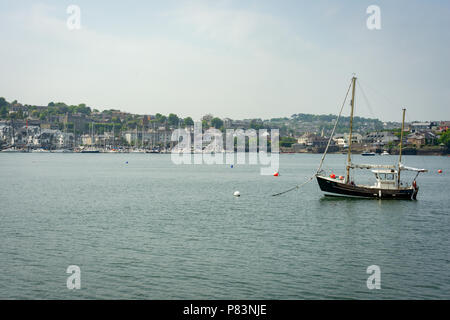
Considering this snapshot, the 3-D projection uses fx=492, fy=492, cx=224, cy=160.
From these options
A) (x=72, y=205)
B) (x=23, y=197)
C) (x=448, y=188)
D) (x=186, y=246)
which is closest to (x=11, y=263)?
(x=186, y=246)

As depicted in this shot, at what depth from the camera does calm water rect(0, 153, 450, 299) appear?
19.6 metres

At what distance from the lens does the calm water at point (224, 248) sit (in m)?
19.6

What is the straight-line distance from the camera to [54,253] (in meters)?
24.9

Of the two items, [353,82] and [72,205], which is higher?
[353,82]

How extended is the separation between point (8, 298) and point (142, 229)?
13543 mm

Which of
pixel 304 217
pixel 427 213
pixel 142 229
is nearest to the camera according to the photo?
pixel 142 229

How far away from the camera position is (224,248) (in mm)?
26219

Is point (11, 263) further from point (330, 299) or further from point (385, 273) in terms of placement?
point (385, 273)

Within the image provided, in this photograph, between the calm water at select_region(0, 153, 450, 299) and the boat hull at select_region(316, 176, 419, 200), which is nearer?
the calm water at select_region(0, 153, 450, 299)

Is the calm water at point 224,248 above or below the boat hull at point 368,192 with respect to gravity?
below

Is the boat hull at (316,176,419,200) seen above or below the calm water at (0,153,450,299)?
above

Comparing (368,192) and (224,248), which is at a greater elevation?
(368,192)

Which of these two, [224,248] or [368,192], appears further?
[368,192]

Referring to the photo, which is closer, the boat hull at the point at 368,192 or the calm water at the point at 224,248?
the calm water at the point at 224,248
